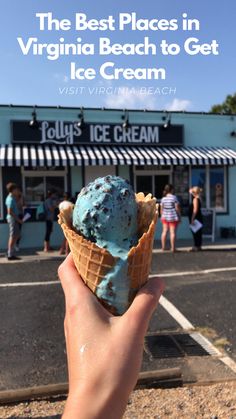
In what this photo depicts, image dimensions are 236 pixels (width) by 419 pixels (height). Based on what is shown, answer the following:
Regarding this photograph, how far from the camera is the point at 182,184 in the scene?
49.9 ft

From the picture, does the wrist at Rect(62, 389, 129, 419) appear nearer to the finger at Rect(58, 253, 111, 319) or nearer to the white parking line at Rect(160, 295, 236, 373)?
the finger at Rect(58, 253, 111, 319)

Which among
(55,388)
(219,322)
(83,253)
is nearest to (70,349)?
(83,253)

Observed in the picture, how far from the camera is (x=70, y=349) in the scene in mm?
1648

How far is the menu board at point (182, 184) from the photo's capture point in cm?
1512

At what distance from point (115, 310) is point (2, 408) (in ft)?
7.73

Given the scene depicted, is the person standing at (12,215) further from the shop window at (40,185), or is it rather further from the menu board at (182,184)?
the menu board at (182,184)

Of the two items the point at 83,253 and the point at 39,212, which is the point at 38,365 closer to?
the point at 83,253

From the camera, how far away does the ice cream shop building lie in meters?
13.4

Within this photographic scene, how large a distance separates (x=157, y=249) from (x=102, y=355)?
11.3 metres

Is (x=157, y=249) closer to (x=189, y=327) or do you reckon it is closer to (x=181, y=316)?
(x=181, y=316)

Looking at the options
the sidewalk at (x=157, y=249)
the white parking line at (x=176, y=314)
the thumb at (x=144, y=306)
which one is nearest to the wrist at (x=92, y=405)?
the thumb at (x=144, y=306)

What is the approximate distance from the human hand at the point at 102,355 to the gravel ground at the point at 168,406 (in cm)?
203

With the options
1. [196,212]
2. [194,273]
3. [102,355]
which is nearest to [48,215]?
[196,212]

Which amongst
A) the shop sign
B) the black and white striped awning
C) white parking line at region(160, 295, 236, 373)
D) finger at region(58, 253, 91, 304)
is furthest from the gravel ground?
the shop sign
